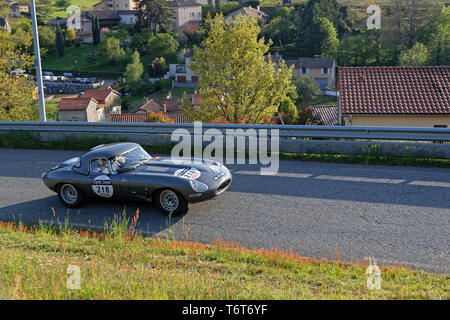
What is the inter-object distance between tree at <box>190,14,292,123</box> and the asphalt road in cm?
1024

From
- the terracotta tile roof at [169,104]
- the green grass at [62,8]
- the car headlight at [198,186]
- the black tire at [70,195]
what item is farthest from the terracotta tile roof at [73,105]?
the green grass at [62,8]

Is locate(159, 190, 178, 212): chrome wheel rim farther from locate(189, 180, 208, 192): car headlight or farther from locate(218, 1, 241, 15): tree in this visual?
locate(218, 1, 241, 15): tree

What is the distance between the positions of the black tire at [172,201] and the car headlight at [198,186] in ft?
1.01

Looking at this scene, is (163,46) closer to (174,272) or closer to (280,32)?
(280,32)

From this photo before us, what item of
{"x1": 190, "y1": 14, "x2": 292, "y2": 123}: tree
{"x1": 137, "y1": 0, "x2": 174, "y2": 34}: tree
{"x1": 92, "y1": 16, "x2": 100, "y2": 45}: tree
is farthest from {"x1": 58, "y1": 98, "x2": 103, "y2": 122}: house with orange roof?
{"x1": 137, "y1": 0, "x2": 174, "y2": 34}: tree

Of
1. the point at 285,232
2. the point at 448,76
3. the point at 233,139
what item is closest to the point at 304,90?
the point at 448,76

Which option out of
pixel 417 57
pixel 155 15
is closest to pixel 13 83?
pixel 417 57

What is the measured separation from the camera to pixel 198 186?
786cm

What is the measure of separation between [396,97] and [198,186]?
17.4 meters

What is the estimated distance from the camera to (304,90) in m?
72.2

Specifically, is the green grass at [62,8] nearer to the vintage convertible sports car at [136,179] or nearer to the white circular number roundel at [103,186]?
the vintage convertible sports car at [136,179]

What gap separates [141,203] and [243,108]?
41.0 feet

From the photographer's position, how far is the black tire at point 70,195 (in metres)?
8.60
